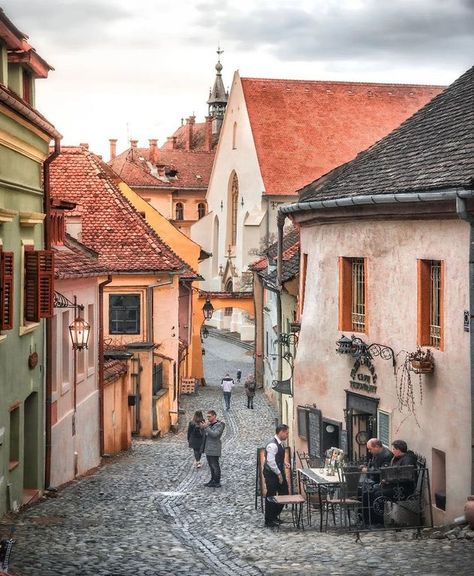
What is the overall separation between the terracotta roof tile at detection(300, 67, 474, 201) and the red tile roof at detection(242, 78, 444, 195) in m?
47.9

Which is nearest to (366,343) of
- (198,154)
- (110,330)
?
(110,330)

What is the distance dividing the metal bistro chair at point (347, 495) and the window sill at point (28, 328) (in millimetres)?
5130

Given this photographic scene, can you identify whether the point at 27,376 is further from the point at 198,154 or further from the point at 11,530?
the point at 198,154

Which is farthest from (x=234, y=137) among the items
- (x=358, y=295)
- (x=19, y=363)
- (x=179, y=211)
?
(x=19, y=363)

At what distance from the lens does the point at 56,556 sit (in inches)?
474

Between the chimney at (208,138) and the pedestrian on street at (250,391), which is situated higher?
the chimney at (208,138)

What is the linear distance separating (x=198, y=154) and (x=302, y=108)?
40.6m

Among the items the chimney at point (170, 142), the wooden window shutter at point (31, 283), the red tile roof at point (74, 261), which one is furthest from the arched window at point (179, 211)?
the wooden window shutter at point (31, 283)

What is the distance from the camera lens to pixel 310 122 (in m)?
69.9

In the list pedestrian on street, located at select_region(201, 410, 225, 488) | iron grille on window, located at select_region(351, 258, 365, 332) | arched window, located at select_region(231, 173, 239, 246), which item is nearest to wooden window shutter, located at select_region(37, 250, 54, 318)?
iron grille on window, located at select_region(351, 258, 365, 332)

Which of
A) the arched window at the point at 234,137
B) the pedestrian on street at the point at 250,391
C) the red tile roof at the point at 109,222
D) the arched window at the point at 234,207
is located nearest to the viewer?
the red tile roof at the point at 109,222

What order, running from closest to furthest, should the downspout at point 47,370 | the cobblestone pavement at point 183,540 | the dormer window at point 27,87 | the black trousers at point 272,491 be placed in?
the cobblestone pavement at point 183,540
the black trousers at point 272,491
the dormer window at point 27,87
the downspout at point 47,370

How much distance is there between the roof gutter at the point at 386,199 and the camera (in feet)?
46.4

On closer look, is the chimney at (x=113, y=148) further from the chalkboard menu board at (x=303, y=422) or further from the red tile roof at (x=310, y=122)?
the chalkboard menu board at (x=303, y=422)
